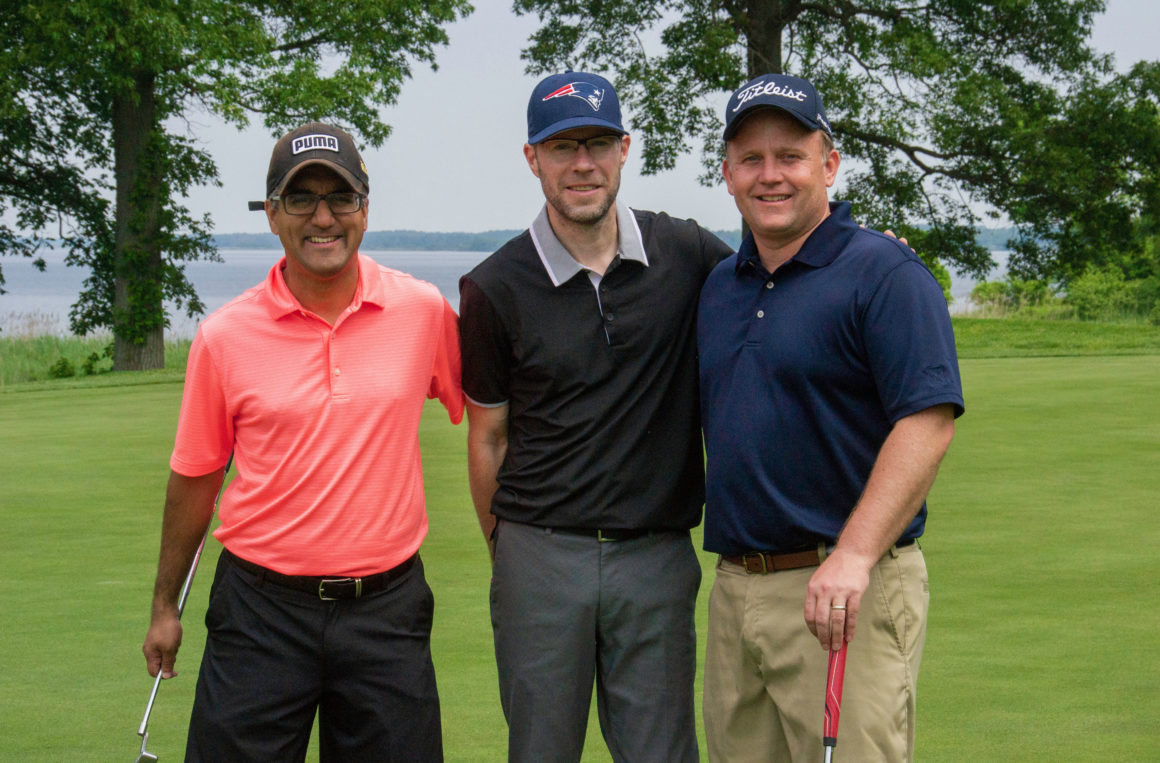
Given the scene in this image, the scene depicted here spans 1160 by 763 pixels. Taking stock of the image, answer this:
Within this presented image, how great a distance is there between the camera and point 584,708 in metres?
2.92

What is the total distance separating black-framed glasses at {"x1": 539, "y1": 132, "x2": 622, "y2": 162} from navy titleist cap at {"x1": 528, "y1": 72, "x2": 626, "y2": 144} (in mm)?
30

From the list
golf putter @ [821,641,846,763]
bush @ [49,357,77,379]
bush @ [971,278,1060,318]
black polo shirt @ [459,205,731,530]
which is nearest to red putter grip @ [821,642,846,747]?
golf putter @ [821,641,846,763]

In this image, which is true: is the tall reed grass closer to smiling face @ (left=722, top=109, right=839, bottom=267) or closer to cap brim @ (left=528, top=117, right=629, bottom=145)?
cap brim @ (left=528, top=117, right=629, bottom=145)

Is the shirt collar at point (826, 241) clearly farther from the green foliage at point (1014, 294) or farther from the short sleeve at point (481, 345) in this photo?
the green foliage at point (1014, 294)

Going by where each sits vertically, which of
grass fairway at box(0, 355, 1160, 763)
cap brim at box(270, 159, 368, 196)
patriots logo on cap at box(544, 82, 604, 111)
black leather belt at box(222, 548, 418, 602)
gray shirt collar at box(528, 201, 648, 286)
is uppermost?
patriots logo on cap at box(544, 82, 604, 111)

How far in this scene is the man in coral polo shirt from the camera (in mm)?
2645

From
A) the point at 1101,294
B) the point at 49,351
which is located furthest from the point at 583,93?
the point at 1101,294

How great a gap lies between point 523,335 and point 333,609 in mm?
709

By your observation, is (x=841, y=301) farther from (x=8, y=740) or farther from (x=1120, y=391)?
(x=1120, y=391)

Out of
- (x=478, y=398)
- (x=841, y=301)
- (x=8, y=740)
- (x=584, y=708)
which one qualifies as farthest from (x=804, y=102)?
(x=8, y=740)

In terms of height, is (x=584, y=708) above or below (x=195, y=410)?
below

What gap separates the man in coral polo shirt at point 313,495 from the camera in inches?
104

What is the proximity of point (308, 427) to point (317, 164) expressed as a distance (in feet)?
1.76

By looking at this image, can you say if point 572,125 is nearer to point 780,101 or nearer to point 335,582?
point 780,101
